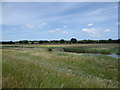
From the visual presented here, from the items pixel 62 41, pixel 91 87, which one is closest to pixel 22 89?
pixel 91 87

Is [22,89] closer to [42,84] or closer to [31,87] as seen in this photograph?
[31,87]

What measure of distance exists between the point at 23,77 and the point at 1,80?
78 cm

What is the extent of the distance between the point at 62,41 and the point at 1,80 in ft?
456

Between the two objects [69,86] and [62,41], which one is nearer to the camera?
[69,86]

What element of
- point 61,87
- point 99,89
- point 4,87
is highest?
point 4,87

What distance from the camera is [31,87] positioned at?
Result: 153 inches

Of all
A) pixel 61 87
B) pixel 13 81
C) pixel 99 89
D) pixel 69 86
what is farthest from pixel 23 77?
pixel 99 89

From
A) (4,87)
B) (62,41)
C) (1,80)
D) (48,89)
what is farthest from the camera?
(62,41)

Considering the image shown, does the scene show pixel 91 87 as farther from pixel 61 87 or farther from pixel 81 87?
pixel 61 87

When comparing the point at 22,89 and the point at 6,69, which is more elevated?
the point at 6,69

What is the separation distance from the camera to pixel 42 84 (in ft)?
14.1

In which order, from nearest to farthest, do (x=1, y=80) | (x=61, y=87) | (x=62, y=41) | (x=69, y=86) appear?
(x=1, y=80), (x=61, y=87), (x=69, y=86), (x=62, y=41)

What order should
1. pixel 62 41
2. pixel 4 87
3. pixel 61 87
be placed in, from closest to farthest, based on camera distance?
pixel 4 87
pixel 61 87
pixel 62 41

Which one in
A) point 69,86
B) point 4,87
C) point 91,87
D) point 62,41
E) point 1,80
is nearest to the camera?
point 4,87
